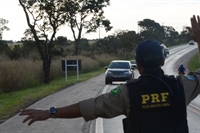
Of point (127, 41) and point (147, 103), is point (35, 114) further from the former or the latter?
point (127, 41)

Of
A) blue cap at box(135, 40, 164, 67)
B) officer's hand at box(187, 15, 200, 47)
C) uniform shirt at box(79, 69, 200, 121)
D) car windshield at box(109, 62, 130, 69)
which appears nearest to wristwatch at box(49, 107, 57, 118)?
uniform shirt at box(79, 69, 200, 121)

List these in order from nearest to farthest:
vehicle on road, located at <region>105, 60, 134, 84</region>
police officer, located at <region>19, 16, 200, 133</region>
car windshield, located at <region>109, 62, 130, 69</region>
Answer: police officer, located at <region>19, 16, 200, 133</region>, vehicle on road, located at <region>105, 60, 134, 84</region>, car windshield, located at <region>109, 62, 130, 69</region>

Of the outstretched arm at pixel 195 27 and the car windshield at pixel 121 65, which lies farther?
the car windshield at pixel 121 65

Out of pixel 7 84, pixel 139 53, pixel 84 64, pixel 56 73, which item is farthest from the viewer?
pixel 84 64

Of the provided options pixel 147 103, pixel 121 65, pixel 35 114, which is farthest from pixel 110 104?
pixel 121 65

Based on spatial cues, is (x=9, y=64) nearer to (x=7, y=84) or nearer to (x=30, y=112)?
(x=7, y=84)

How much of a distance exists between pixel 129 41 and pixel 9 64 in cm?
5395

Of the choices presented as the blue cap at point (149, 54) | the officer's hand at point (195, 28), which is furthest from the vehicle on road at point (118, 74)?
the blue cap at point (149, 54)

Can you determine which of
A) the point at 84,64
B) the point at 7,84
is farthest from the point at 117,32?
the point at 7,84

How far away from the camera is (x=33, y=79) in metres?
29.2

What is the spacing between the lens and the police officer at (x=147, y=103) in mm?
3150

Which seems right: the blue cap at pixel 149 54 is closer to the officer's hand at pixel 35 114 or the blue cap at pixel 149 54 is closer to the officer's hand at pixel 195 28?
the officer's hand at pixel 195 28

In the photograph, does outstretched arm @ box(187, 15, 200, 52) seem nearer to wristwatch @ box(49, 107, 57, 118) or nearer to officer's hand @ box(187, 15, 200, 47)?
officer's hand @ box(187, 15, 200, 47)

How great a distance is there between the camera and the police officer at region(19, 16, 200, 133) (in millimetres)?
3150
